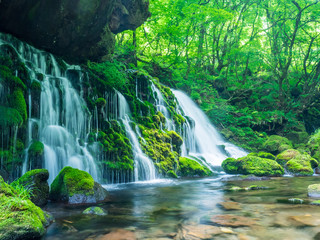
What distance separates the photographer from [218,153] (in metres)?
16.8

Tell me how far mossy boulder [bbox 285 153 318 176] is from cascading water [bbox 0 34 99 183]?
371 inches

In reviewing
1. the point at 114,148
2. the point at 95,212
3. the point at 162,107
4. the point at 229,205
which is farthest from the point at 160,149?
the point at 95,212

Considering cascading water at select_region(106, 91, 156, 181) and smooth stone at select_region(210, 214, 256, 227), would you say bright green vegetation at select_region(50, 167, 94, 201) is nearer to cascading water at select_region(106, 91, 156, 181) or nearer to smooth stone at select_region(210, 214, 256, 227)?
smooth stone at select_region(210, 214, 256, 227)

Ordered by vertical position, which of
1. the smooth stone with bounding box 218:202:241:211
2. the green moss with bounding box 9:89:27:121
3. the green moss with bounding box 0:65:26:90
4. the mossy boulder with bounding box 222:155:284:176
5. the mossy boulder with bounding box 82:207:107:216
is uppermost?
the green moss with bounding box 0:65:26:90

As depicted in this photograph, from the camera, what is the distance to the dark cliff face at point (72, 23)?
351 inches

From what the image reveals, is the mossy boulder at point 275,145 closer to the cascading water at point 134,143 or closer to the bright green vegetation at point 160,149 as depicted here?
the bright green vegetation at point 160,149

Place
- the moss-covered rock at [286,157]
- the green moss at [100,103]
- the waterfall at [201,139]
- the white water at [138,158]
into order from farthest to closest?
1. the waterfall at [201,139]
2. the moss-covered rock at [286,157]
3. the green moss at [100,103]
4. the white water at [138,158]

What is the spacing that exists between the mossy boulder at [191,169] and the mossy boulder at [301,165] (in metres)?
4.04

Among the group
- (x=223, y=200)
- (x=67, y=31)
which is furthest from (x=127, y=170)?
(x=67, y=31)

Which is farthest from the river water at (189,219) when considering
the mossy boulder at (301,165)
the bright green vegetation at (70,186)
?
the mossy boulder at (301,165)

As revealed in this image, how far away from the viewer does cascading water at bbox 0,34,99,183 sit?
832cm

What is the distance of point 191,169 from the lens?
481 inches

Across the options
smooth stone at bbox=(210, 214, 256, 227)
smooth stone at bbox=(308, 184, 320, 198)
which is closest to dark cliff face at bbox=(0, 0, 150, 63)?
smooth stone at bbox=(210, 214, 256, 227)

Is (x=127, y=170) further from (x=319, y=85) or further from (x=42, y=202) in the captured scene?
(x=319, y=85)
